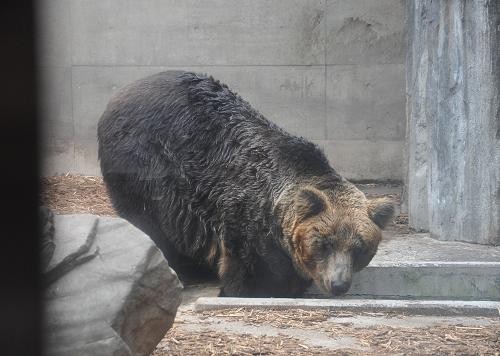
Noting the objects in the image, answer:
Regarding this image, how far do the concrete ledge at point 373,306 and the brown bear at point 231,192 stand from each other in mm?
495

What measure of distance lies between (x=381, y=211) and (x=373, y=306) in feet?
3.62

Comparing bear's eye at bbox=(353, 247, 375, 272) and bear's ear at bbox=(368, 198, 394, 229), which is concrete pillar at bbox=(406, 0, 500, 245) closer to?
bear's ear at bbox=(368, 198, 394, 229)

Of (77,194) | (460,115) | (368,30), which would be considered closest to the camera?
(460,115)

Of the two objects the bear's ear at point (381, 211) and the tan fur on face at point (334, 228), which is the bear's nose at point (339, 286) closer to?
the tan fur on face at point (334, 228)

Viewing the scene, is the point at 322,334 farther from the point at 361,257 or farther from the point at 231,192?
the point at 231,192

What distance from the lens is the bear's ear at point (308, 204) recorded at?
6.11m

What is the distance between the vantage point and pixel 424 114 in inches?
344

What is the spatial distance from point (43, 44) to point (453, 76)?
5582mm

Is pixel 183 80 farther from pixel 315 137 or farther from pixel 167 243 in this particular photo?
pixel 315 137

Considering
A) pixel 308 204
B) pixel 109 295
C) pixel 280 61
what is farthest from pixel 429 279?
pixel 280 61

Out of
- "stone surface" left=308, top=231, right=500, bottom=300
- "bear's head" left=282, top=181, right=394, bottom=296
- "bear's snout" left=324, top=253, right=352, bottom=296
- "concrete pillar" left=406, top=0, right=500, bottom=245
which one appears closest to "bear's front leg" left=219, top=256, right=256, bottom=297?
"bear's head" left=282, top=181, right=394, bottom=296

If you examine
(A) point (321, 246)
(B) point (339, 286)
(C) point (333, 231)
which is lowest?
(B) point (339, 286)

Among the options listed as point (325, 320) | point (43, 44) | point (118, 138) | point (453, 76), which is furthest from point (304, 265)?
point (43, 44)

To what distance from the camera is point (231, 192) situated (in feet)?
22.0
